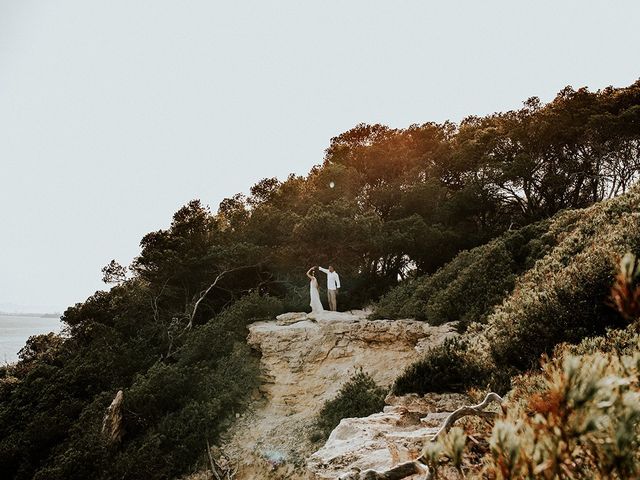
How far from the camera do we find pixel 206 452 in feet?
36.1

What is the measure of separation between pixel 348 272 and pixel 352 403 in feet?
26.3

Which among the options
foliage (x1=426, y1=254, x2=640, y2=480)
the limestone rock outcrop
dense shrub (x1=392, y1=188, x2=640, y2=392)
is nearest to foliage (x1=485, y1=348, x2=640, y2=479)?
foliage (x1=426, y1=254, x2=640, y2=480)

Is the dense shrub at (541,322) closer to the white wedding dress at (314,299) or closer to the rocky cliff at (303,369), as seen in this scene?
the rocky cliff at (303,369)

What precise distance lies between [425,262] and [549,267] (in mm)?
10026

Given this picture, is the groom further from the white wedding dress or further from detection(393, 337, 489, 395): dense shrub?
detection(393, 337, 489, 395): dense shrub

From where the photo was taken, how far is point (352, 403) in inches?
406

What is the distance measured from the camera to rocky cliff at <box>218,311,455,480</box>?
10.3 meters

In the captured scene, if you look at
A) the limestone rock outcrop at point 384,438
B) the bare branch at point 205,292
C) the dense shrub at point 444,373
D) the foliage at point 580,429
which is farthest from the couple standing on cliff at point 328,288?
the foliage at point 580,429

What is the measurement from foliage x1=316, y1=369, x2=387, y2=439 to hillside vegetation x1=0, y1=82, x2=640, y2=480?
275 centimetres

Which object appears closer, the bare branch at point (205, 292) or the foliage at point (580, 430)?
the foliage at point (580, 430)

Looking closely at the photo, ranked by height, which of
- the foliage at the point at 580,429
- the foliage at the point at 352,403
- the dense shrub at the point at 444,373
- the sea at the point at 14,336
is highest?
the foliage at the point at 580,429

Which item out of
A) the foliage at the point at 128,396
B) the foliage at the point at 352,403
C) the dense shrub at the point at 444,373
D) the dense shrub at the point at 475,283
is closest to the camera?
the dense shrub at the point at 444,373

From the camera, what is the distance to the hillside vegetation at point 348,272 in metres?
8.69

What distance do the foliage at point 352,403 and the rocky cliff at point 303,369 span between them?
1.33 ft
